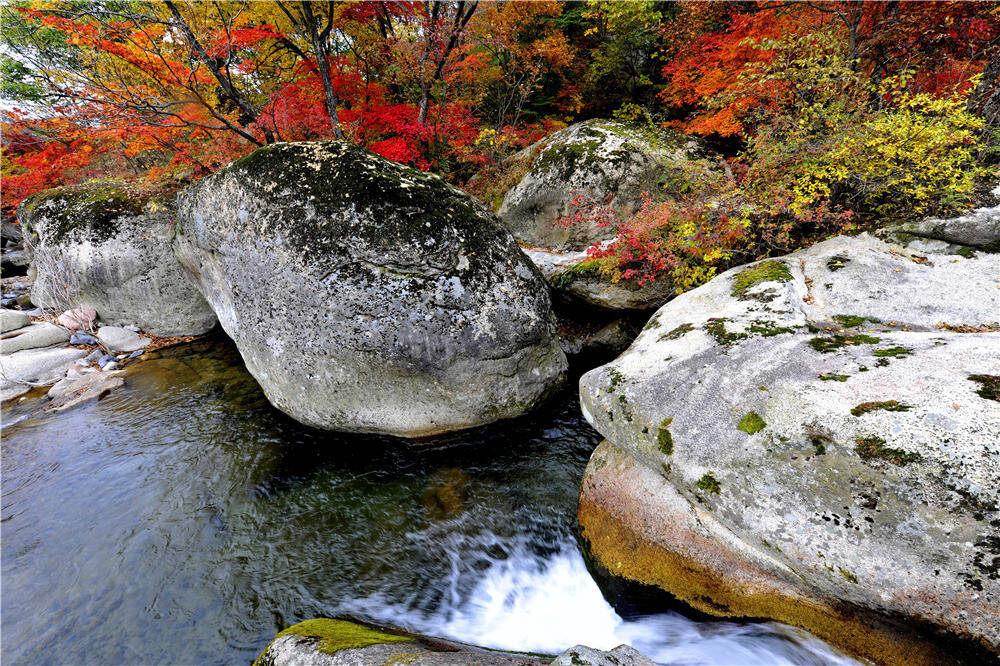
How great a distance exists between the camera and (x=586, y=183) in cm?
901

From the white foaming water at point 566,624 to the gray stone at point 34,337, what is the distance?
11131 mm

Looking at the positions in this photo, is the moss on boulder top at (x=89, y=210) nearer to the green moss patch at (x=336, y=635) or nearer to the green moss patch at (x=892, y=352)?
the green moss patch at (x=336, y=635)

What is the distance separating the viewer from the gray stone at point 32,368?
8.23 metres

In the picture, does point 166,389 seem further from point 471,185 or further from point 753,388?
point 753,388

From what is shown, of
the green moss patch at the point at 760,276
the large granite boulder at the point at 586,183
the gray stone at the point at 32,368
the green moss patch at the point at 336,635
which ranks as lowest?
the green moss patch at the point at 336,635

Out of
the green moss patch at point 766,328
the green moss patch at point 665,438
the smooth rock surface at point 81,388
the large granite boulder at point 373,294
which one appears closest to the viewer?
the green moss patch at point 665,438

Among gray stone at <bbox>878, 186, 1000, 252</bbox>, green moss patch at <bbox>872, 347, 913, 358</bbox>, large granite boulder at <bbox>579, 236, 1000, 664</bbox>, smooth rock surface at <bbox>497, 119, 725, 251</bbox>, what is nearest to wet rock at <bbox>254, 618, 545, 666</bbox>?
large granite boulder at <bbox>579, 236, 1000, 664</bbox>

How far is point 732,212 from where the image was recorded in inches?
239

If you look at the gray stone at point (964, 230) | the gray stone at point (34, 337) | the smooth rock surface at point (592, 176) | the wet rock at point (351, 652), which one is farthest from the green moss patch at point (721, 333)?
the gray stone at point (34, 337)

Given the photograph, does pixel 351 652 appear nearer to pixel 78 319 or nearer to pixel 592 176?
pixel 592 176

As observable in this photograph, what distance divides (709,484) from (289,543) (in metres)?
4.65

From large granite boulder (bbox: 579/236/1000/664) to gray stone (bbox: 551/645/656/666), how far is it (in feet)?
3.87

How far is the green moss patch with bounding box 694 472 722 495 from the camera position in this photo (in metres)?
3.14

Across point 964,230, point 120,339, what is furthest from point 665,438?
point 120,339
